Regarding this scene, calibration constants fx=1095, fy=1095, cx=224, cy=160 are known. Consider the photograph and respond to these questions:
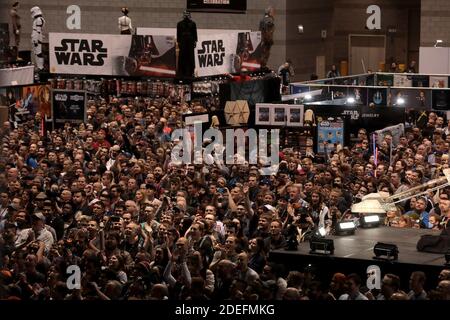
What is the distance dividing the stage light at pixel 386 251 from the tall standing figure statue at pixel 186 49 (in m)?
16.8

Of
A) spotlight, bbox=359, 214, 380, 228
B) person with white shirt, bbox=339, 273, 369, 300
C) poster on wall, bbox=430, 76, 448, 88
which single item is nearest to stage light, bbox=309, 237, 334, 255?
person with white shirt, bbox=339, 273, 369, 300

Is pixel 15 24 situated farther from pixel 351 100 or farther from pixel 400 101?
pixel 400 101

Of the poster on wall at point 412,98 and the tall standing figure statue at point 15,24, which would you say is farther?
the tall standing figure statue at point 15,24

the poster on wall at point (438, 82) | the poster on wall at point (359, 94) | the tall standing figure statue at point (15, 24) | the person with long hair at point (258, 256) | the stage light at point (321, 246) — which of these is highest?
the tall standing figure statue at point (15, 24)

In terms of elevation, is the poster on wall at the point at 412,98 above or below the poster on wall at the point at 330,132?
above

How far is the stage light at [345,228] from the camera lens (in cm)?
1455

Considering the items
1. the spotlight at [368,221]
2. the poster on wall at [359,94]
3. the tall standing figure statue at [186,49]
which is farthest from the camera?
the tall standing figure statue at [186,49]

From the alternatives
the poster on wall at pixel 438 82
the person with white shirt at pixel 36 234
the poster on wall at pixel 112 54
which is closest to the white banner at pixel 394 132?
the poster on wall at pixel 438 82

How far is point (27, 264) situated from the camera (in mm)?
12547

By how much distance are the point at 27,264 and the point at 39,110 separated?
43.3 feet

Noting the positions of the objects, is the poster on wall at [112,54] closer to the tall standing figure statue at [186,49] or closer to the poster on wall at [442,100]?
the tall standing figure statue at [186,49]

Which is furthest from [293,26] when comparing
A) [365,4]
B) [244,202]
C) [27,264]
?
[27,264]

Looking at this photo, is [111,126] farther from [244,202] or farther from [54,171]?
[244,202]
